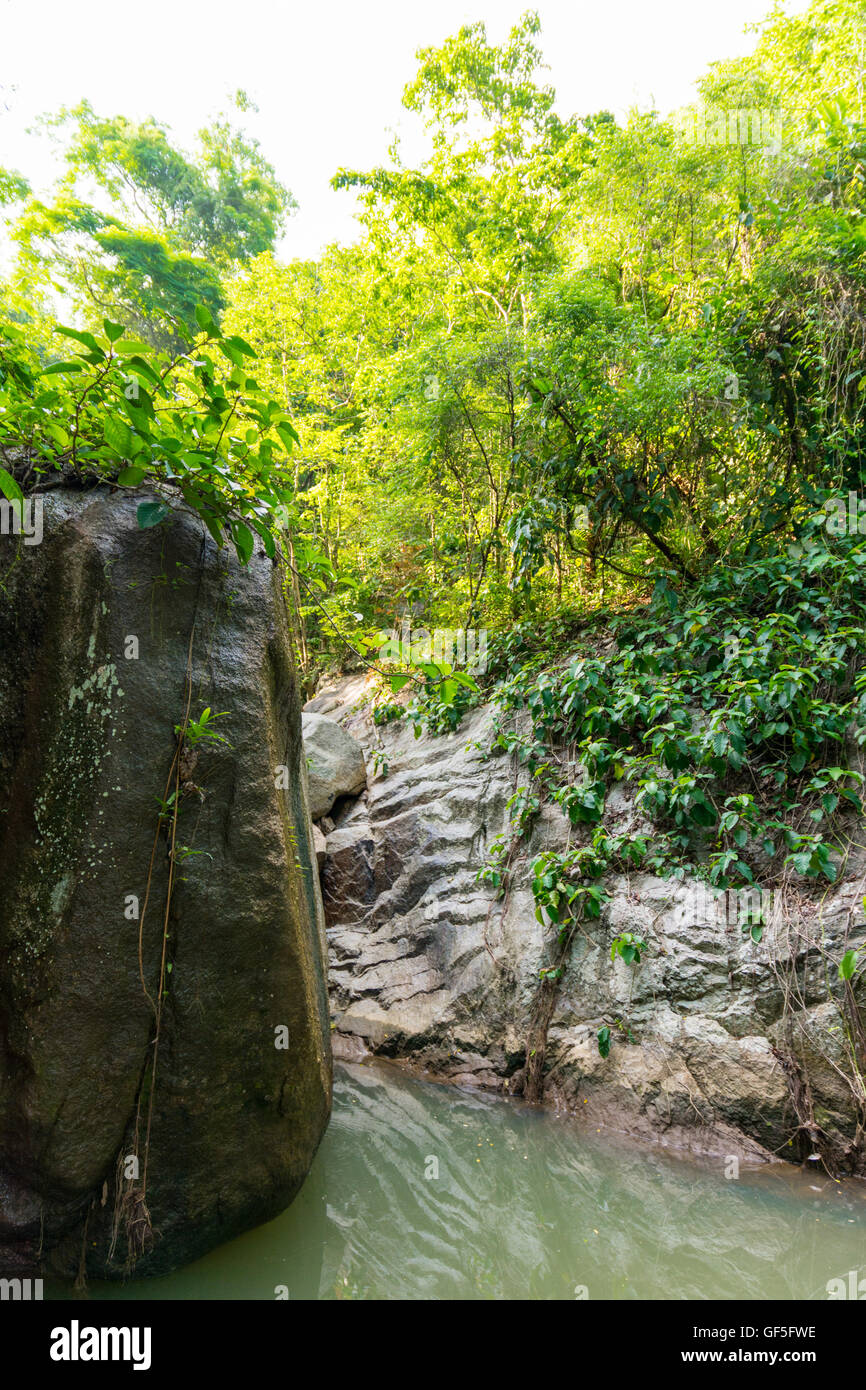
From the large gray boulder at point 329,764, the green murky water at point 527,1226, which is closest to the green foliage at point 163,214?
the large gray boulder at point 329,764

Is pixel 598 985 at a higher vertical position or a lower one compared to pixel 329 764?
lower

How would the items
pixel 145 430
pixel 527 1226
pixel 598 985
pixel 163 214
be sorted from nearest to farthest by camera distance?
pixel 145 430 → pixel 527 1226 → pixel 598 985 → pixel 163 214

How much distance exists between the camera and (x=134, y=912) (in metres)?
2.68

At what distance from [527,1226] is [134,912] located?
227 centimetres

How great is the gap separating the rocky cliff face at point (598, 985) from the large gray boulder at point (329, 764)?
653 millimetres

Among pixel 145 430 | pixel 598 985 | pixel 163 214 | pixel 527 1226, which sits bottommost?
pixel 527 1226

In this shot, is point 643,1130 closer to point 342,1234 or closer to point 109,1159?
point 342,1234

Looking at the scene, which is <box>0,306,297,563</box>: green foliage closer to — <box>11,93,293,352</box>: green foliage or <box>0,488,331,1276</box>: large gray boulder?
<box>0,488,331,1276</box>: large gray boulder

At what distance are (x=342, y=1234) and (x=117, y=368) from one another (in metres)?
3.62

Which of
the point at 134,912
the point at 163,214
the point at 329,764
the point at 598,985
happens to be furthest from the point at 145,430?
the point at 163,214

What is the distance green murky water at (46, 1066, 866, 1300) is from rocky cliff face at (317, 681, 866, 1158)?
30 cm

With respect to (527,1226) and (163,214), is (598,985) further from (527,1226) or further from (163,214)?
(163,214)

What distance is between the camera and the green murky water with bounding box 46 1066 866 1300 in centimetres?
281

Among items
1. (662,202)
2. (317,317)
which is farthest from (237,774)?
(317,317)
